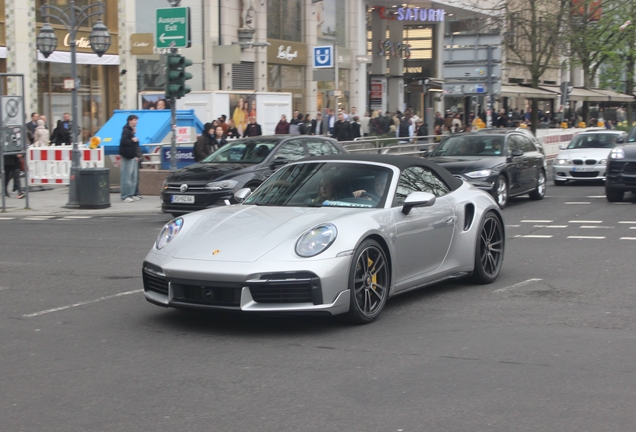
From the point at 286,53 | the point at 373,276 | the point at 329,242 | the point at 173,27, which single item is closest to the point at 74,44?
the point at 173,27

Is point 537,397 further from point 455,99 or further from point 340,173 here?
point 455,99

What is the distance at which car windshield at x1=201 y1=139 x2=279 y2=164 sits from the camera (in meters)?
16.8

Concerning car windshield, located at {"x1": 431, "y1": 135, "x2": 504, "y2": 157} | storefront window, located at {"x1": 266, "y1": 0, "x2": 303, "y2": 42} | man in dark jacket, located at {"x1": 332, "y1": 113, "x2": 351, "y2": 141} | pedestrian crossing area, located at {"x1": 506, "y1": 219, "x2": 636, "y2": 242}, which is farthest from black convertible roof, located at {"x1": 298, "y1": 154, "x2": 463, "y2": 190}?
storefront window, located at {"x1": 266, "y1": 0, "x2": 303, "y2": 42}

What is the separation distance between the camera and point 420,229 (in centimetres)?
825

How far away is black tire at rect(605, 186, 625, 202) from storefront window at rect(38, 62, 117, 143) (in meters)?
18.3

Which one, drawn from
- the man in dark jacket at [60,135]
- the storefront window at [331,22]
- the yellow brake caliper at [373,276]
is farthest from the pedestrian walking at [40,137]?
the storefront window at [331,22]

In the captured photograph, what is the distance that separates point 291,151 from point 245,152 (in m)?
0.88

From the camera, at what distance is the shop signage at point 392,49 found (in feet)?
168

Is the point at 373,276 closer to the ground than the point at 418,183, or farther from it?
closer to the ground

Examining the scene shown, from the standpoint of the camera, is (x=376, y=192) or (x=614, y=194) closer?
(x=376, y=192)

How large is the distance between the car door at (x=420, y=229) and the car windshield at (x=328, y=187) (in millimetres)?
213

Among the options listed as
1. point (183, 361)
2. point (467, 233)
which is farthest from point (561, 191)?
point (183, 361)

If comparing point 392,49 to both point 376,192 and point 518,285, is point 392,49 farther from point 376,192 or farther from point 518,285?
point 376,192

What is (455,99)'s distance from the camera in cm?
5978
